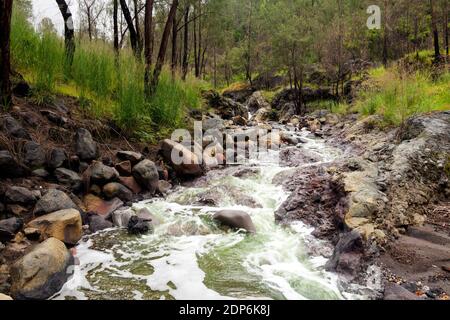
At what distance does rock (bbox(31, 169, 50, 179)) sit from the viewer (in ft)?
14.6

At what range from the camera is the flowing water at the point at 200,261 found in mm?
3045

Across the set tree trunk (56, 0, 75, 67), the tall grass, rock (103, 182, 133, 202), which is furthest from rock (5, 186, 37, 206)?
the tall grass

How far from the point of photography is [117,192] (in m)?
5.10

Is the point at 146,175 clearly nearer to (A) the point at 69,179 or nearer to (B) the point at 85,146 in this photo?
(B) the point at 85,146

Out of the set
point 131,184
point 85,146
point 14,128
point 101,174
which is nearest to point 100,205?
point 101,174

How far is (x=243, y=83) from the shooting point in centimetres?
3206

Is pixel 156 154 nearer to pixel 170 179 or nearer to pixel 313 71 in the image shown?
pixel 170 179

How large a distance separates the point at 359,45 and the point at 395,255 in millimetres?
23159

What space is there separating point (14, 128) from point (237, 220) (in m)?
3.18

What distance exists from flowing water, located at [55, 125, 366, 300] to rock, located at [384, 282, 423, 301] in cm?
34

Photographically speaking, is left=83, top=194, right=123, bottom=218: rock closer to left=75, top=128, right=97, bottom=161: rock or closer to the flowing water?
the flowing water
